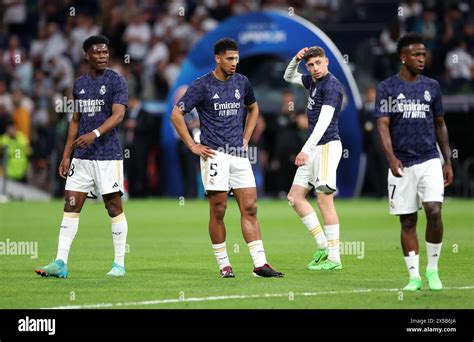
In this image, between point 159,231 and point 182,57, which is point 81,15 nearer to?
point 182,57

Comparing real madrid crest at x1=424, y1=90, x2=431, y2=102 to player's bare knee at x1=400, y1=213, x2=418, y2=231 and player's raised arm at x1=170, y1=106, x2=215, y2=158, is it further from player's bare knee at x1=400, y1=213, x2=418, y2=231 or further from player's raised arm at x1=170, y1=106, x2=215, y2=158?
player's raised arm at x1=170, y1=106, x2=215, y2=158

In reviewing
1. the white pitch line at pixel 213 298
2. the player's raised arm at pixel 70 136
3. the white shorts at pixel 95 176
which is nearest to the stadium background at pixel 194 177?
the white pitch line at pixel 213 298

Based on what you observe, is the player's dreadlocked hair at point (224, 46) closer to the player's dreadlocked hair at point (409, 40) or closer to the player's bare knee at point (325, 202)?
the player's dreadlocked hair at point (409, 40)

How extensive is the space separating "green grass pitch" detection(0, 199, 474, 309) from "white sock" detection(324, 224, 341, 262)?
0.31 metres

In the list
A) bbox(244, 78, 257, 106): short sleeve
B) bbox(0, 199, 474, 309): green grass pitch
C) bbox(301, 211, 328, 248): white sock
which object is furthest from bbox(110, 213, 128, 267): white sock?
bbox(301, 211, 328, 248): white sock

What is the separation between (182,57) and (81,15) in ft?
13.5

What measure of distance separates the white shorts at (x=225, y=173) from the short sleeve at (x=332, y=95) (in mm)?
1449

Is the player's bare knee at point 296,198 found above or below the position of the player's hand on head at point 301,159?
Answer: below

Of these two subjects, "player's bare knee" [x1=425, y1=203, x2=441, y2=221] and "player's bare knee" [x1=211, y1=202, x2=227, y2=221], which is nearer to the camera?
"player's bare knee" [x1=425, y1=203, x2=441, y2=221]

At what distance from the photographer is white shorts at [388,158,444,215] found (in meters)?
12.7

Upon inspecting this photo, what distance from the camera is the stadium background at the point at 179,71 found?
31203mm
